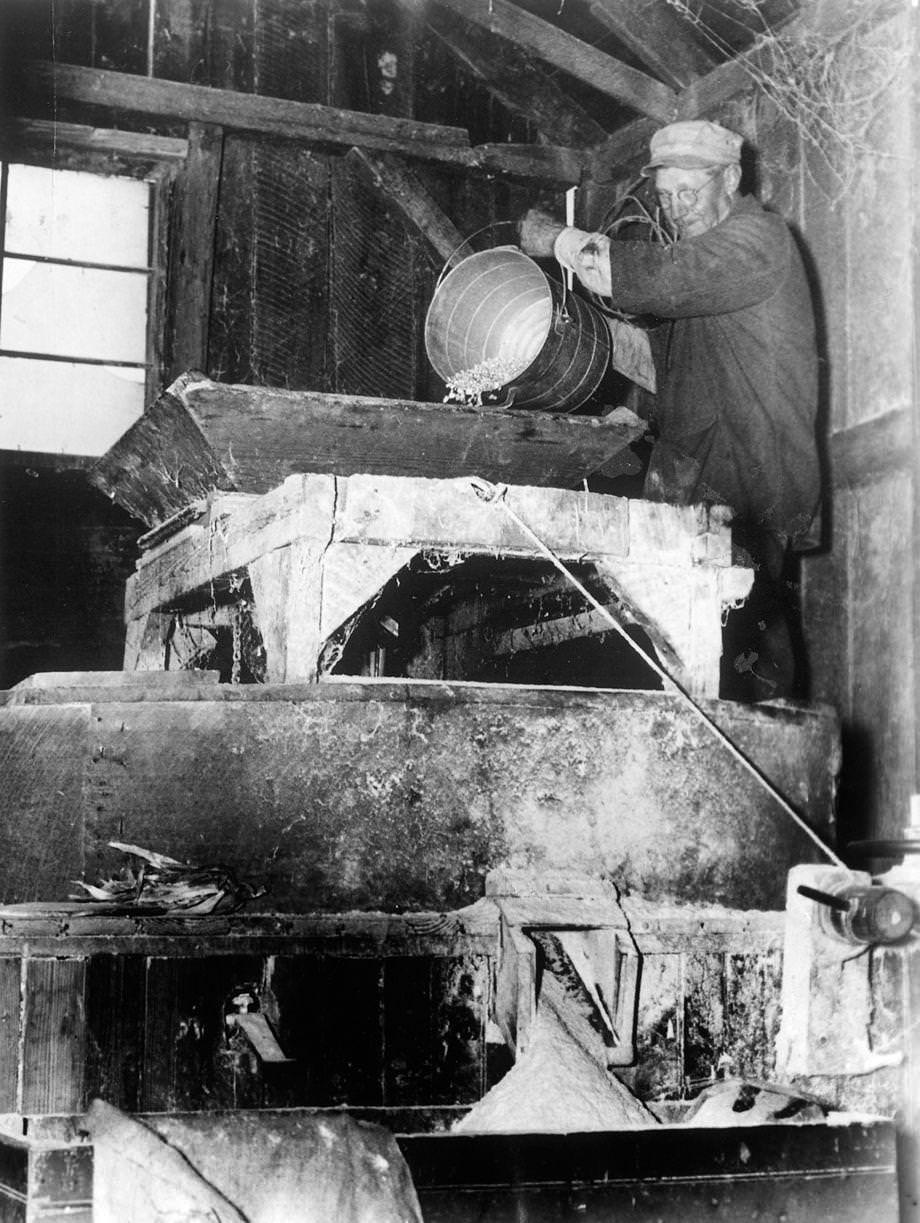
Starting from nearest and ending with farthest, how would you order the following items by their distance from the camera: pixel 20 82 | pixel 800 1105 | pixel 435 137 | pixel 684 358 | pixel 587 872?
pixel 800 1105 → pixel 587 872 → pixel 684 358 → pixel 20 82 → pixel 435 137

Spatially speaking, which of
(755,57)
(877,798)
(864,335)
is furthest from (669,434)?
(755,57)

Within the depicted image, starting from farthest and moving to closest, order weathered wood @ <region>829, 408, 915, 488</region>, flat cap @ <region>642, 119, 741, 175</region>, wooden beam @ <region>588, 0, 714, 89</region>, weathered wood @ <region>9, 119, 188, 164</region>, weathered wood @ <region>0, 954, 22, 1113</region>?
1. weathered wood @ <region>9, 119, 188, 164</region>
2. wooden beam @ <region>588, 0, 714, 89</region>
3. weathered wood @ <region>829, 408, 915, 488</region>
4. flat cap @ <region>642, 119, 741, 175</region>
5. weathered wood @ <region>0, 954, 22, 1113</region>

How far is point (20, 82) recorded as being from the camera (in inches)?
245

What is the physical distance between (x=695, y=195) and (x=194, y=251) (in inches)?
105

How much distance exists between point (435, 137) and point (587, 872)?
4.69 m

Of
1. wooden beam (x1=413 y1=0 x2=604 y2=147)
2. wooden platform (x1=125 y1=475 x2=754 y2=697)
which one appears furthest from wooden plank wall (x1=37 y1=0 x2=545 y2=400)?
wooden platform (x1=125 y1=475 x2=754 y2=697)

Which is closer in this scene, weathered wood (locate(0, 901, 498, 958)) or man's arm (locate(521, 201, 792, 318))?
weathered wood (locate(0, 901, 498, 958))

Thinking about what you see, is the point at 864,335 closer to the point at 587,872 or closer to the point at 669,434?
the point at 669,434

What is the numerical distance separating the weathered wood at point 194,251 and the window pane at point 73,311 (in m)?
0.22

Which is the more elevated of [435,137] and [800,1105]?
[435,137]

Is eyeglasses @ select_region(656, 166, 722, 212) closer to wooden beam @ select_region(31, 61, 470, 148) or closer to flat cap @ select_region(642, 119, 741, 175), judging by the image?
flat cap @ select_region(642, 119, 741, 175)

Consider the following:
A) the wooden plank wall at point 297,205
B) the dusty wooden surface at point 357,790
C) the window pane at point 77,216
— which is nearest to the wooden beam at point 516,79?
the wooden plank wall at point 297,205

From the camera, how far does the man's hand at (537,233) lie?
4938mm

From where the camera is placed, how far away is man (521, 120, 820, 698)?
14.8 ft
